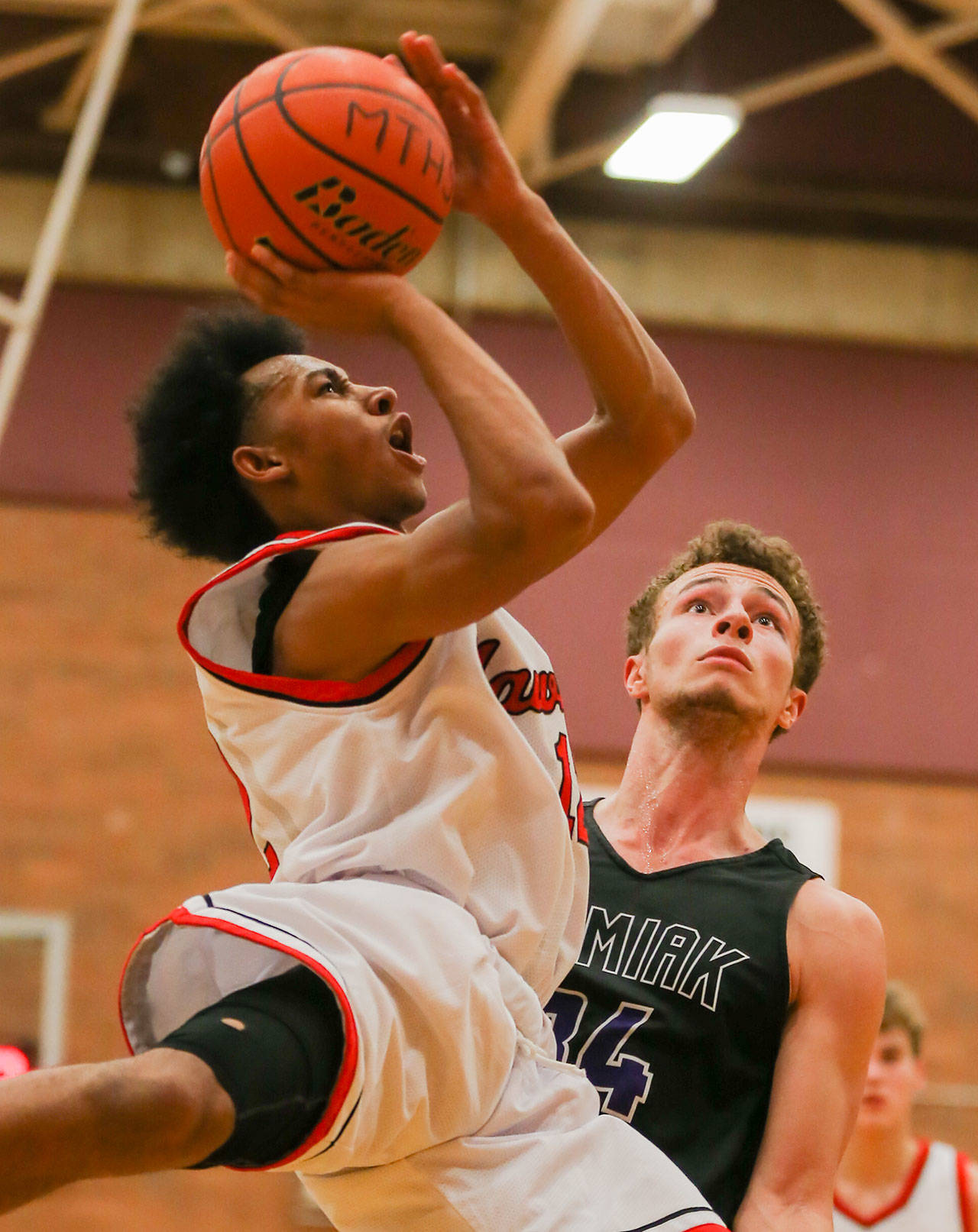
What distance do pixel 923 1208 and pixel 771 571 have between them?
2682mm

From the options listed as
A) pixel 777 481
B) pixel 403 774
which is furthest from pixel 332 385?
pixel 777 481

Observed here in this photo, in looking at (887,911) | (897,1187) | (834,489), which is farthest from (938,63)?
(897,1187)

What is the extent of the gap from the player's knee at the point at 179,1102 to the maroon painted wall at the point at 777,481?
20.6ft

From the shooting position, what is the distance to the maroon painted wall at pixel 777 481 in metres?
8.26

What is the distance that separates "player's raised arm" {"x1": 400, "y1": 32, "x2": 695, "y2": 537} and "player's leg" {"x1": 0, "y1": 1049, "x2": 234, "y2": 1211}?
3.88 ft

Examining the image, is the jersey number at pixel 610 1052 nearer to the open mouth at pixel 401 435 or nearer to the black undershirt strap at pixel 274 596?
the black undershirt strap at pixel 274 596

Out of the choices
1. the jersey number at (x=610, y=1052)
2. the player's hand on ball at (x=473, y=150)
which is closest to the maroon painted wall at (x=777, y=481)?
the jersey number at (x=610, y=1052)

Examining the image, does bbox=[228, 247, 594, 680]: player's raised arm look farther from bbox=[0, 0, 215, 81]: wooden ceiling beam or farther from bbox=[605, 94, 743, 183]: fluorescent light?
bbox=[0, 0, 215, 81]: wooden ceiling beam

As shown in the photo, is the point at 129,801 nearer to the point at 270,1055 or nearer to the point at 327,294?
the point at 327,294

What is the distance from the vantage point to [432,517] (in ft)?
7.27

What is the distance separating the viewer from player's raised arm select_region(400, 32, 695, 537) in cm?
254

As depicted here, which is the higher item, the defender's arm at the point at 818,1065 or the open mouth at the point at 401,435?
the open mouth at the point at 401,435

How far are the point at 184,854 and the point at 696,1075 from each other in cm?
541

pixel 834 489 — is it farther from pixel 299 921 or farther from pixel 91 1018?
pixel 299 921
